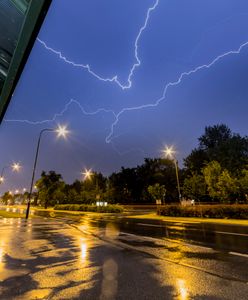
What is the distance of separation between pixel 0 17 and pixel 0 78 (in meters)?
0.89

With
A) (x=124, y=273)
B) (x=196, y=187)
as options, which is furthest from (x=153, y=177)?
(x=124, y=273)

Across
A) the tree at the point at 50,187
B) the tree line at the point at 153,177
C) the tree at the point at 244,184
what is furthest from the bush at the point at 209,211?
the tree at the point at 50,187

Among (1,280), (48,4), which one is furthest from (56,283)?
(48,4)

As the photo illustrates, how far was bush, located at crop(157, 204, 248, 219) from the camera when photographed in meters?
21.7

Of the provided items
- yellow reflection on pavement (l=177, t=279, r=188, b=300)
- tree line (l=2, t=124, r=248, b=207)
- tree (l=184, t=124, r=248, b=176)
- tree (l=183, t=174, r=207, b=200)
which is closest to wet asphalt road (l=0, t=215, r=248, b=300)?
yellow reflection on pavement (l=177, t=279, r=188, b=300)

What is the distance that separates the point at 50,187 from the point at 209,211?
49869 mm

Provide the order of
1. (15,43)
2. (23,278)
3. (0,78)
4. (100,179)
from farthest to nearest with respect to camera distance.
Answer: (100,179) → (23,278) → (0,78) → (15,43)

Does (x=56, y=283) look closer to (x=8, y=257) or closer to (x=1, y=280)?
(x=1, y=280)

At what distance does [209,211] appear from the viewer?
24.0 m

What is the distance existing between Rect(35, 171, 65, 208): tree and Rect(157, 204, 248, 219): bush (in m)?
42.9

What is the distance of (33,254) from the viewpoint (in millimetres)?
8242

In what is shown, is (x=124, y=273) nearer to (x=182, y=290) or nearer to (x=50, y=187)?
(x=182, y=290)

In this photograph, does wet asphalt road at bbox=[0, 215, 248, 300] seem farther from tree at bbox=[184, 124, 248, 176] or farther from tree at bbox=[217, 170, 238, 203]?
tree at bbox=[184, 124, 248, 176]

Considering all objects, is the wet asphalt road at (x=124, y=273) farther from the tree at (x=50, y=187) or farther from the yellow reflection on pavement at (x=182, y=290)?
the tree at (x=50, y=187)
